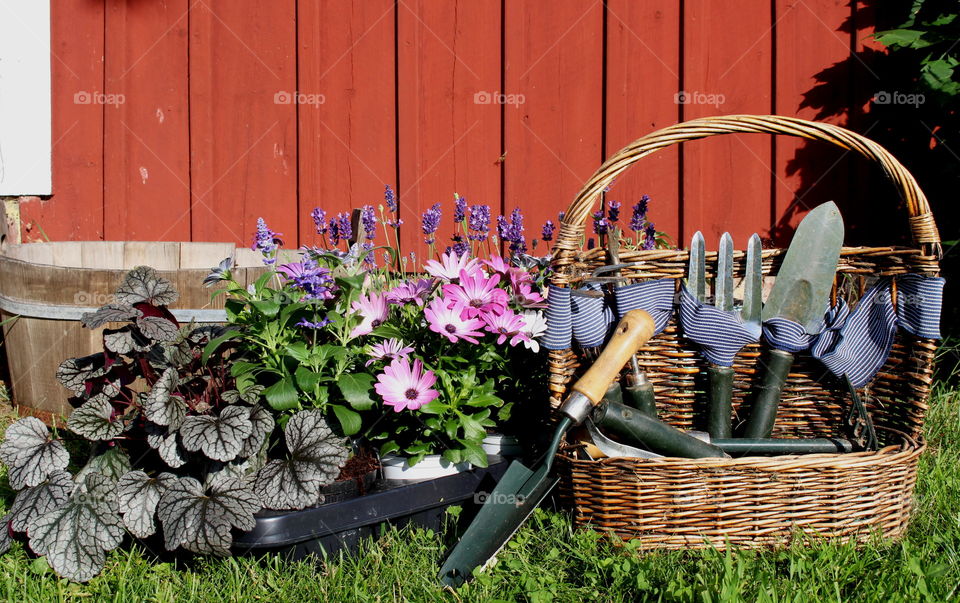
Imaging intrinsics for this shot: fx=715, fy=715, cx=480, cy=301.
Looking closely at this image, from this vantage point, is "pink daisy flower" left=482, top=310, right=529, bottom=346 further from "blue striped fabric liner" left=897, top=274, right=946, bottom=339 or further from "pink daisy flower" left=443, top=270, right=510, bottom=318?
"blue striped fabric liner" left=897, top=274, right=946, bottom=339

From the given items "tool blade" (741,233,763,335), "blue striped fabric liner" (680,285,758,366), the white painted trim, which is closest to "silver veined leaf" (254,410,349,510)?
"blue striped fabric liner" (680,285,758,366)

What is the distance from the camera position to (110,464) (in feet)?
5.35

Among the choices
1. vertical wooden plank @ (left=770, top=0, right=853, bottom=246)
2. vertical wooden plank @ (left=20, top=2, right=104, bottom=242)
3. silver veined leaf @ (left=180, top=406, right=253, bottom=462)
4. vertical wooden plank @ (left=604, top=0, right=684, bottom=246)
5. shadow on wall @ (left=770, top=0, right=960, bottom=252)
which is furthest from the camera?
vertical wooden plank @ (left=20, top=2, right=104, bottom=242)

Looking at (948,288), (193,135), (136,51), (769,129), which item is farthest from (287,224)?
(948,288)

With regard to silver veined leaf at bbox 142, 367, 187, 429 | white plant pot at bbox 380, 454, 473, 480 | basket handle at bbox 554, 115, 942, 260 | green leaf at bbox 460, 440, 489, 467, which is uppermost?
basket handle at bbox 554, 115, 942, 260

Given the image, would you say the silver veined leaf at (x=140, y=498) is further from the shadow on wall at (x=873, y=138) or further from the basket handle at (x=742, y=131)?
the shadow on wall at (x=873, y=138)

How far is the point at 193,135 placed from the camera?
3.33 metres

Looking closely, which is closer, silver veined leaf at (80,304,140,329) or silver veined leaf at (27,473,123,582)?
silver veined leaf at (27,473,123,582)

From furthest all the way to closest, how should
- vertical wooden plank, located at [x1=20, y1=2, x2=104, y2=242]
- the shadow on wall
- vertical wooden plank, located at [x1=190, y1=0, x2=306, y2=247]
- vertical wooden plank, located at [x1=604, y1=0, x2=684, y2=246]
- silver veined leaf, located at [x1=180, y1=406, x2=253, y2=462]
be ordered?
vertical wooden plank, located at [x1=20, y1=2, x2=104, y2=242] < vertical wooden plank, located at [x1=190, y1=0, x2=306, y2=247] < vertical wooden plank, located at [x1=604, y1=0, x2=684, y2=246] < the shadow on wall < silver veined leaf, located at [x1=180, y1=406, x2=253, y2=462]

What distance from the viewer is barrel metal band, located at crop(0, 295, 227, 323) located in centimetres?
222

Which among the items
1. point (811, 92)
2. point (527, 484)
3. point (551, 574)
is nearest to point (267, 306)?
point (527, 484)

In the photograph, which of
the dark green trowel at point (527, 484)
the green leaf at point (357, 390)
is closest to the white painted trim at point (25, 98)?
the green leaf at point (357, 390)

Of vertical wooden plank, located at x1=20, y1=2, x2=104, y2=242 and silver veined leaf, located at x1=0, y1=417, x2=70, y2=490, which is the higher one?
vertical wooden plank, located at x1=20, y1=2, x2=104, y2=242

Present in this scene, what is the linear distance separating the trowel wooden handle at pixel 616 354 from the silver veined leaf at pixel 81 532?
1033mm
